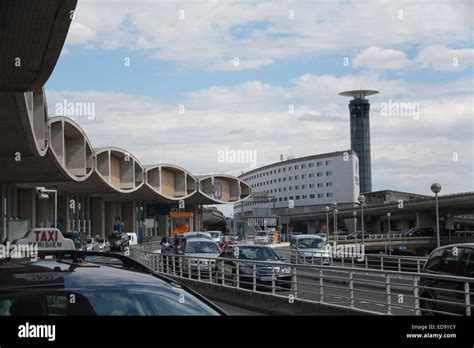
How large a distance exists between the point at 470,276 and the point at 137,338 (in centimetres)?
1005

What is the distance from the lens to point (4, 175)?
52.4m

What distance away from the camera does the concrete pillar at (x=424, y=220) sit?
11624cm

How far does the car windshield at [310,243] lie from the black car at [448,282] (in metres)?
24.2

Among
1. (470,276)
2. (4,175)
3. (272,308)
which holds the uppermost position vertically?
(4,175)

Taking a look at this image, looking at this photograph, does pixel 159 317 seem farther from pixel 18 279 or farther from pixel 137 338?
pixel 18 279

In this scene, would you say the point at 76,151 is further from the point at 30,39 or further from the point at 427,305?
the point at 427,305

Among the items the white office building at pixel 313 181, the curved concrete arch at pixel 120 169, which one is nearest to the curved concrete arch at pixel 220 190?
the curved concrete arch at pixel 120 169

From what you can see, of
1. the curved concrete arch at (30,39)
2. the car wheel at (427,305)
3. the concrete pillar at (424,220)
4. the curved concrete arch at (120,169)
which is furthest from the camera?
the concrete pillar at (424,220)

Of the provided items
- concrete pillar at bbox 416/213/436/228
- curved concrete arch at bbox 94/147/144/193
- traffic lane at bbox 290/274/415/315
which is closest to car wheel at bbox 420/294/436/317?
traffic lane at bbox 290/274/415/315

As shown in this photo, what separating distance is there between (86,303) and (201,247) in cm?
2995

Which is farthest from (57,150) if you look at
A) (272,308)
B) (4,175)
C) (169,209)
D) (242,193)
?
(242,193)

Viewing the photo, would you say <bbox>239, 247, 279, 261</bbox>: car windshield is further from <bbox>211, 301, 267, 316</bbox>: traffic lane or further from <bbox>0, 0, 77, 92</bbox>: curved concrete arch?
<bbox>0, 0, 77, 92</bbox>: curved concrete arch

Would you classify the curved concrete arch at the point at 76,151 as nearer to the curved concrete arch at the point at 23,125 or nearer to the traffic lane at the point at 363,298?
the curved concrete arch at the point at 23,125

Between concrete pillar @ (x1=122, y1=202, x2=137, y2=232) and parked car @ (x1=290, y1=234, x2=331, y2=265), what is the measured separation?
74.2 meters
